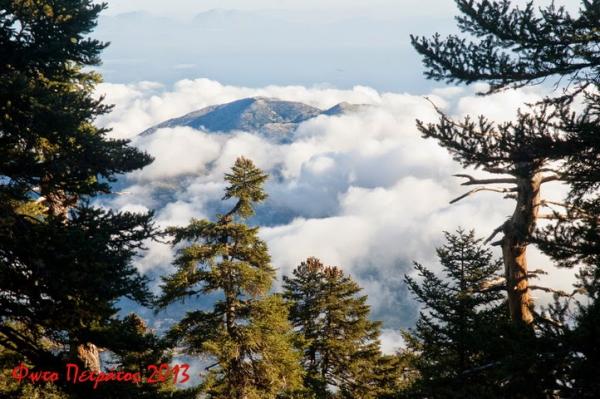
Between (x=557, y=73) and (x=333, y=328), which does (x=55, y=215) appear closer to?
(x=557, y=73)

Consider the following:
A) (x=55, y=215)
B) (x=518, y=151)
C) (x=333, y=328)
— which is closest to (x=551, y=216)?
(x=518, y=151)

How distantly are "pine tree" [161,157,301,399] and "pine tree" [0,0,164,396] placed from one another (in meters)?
3.34

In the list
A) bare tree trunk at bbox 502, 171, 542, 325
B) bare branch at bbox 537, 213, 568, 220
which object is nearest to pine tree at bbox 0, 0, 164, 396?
bare tree trunk at bbox 502, 171, 542, 325

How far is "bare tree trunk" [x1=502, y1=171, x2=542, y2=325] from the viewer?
28.6ft

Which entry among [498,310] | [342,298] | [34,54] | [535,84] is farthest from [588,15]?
[342,298]

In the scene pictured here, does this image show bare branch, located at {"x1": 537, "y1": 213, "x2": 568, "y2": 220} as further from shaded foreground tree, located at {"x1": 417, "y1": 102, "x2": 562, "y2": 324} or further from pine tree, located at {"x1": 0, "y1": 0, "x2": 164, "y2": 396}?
pine tree, located at {"x1": 0, "y1": 0, "x2": 164, "y2": 396}

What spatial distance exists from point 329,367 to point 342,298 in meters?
3.97

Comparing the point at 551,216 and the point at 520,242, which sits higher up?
the point at 551,216

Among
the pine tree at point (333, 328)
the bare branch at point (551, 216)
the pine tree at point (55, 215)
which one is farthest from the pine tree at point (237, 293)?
the bare branch at point (551, 216)

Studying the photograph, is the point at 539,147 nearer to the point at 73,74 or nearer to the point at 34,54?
the point at 34,54

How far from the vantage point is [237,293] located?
1445cm

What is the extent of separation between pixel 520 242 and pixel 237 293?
A: 30.3ft

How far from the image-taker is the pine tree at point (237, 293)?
1405 cm

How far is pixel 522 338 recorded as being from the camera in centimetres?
585
